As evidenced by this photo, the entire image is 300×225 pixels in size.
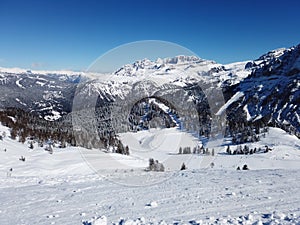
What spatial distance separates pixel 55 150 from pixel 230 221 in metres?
77.9

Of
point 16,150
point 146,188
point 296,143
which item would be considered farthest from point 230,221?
point 296,143

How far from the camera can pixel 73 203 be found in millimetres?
14922

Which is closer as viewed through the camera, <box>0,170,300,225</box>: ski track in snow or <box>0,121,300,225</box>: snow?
<box>0,121,300,225</box>: snow

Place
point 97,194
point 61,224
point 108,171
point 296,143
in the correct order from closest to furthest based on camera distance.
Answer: point 61,224
point 97,194
point 108,171
point 296,143

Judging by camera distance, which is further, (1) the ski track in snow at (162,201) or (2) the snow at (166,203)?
(1) the ski track in snow at (162,201)

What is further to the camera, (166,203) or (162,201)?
(162,201)

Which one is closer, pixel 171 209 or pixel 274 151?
pixel 171 209

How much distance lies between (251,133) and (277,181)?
157 metres

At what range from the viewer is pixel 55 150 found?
82000mm

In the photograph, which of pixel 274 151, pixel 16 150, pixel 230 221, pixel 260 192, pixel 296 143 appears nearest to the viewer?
pixel 230 221

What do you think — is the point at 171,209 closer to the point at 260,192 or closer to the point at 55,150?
the point at 260,192

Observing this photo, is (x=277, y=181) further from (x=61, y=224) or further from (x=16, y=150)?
(x=16, y=150)

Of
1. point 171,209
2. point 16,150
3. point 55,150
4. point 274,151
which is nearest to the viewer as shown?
point 171,209

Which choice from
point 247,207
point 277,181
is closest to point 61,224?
point 247,207
